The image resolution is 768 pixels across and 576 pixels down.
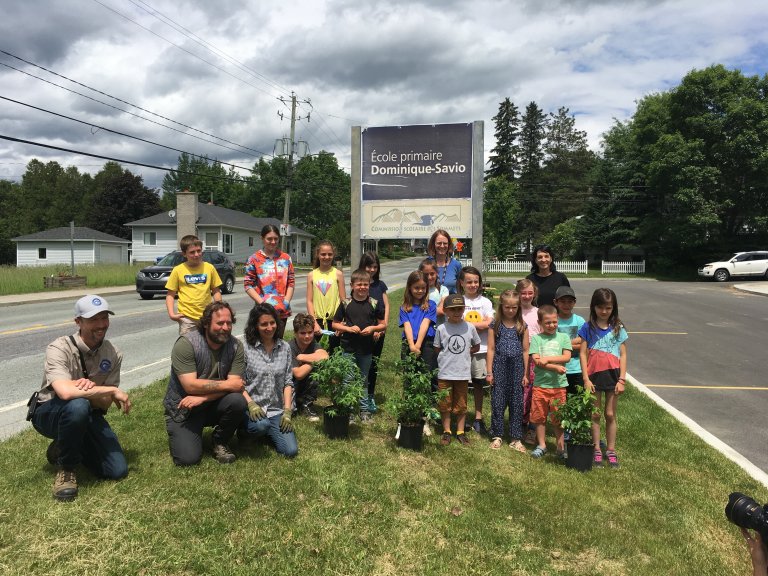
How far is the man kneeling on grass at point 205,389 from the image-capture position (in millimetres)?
3900

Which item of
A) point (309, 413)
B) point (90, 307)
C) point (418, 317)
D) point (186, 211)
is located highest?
point (186, 211)

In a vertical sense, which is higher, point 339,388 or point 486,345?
point 486,345

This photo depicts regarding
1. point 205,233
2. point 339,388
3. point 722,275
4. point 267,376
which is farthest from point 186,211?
point 722,275

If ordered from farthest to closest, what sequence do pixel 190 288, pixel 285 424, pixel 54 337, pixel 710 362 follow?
1. pixel 54 337
2. pixel 710 362
3. pixel 190 288
4. pixel 285 424

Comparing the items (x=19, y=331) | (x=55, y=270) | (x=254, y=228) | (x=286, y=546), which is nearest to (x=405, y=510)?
(x=286, y=546)

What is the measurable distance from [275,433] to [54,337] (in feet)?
26.4

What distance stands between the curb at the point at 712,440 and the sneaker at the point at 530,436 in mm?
1713

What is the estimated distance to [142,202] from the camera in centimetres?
6800

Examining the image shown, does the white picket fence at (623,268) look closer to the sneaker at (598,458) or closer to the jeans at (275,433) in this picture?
the sneaker at (598,458)

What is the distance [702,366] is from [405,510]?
24.9 feet

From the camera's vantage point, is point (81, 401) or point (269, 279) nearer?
point (81, 401)

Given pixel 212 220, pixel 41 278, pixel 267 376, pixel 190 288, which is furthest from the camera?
pixel 212 220

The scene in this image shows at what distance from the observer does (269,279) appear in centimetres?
579

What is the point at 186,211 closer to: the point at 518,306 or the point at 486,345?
the point at 486,345
